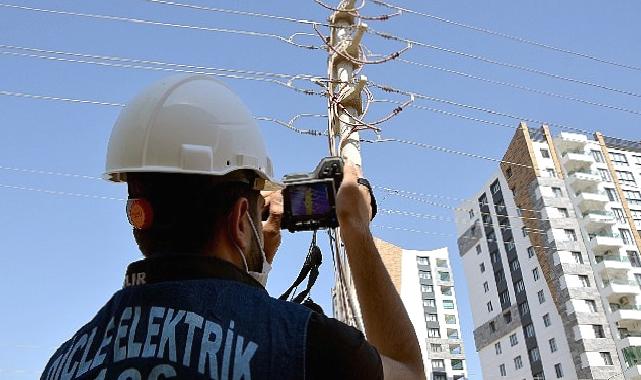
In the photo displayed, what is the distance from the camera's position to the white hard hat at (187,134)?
4.11ft

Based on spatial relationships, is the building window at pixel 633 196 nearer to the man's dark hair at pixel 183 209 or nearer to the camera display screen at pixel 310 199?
the camera display screen at pixel 310 199

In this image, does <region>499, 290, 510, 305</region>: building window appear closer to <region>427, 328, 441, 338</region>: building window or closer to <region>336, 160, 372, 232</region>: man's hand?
<region>427, 328, 441, 338</region>: building window

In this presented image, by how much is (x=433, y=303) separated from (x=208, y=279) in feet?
243

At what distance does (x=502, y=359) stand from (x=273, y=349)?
53111 mm

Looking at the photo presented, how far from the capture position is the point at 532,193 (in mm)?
49188

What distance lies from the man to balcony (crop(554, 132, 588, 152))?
55.1 m

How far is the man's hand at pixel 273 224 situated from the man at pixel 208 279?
0.22 meters

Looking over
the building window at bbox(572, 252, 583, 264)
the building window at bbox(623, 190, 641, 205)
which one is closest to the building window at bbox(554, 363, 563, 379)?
the building window at bbox(572, 252, 583, 264)

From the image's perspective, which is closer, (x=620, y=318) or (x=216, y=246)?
(x=216, y=246)

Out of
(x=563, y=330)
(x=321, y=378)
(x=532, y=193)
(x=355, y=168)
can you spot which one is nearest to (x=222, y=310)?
(x=321, y=378)

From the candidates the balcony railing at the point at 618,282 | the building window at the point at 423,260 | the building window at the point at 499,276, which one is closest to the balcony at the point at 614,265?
the balcony railing at the point at 618,282

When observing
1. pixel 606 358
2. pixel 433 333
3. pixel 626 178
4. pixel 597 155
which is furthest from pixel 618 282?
pixel 433 333

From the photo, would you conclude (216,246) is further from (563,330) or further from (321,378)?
(563,330)

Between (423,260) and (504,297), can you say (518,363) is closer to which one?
(504,297)
